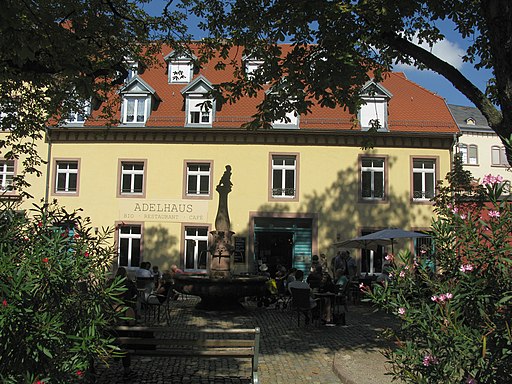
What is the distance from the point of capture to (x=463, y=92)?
24.8 ft

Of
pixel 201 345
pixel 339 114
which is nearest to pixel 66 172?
pixel 339 114

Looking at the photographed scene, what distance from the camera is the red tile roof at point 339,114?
22.7 metres

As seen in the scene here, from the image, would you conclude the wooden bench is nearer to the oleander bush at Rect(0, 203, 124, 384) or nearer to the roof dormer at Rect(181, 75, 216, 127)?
the oleander bush at Rect(0, 203, 124, 384)

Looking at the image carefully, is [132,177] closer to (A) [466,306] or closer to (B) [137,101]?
(B) [137,101]

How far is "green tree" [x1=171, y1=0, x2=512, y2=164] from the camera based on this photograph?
21.6 ft

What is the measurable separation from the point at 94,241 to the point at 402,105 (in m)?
21.6

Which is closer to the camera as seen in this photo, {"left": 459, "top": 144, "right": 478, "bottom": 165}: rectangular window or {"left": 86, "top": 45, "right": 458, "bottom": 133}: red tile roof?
{"left": 86, "top": 45, "right": 458, "bottom": 133}: red tile roof

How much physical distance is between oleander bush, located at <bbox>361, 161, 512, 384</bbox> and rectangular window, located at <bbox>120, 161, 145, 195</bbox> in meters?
19.8

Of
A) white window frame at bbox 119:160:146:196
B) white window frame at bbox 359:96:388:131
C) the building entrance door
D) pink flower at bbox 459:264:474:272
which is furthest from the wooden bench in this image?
white window frame at bbox 359:96:388:131

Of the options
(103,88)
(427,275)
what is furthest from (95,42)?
(427,275)

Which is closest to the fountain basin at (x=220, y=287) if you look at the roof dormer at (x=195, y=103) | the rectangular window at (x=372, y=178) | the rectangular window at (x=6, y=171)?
the rectangular window at (x=372, y=178)

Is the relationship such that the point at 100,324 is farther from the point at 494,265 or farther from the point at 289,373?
the point at 289,373

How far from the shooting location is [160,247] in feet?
72.7

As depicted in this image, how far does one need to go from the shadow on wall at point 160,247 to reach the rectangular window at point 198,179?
2.06 meters
